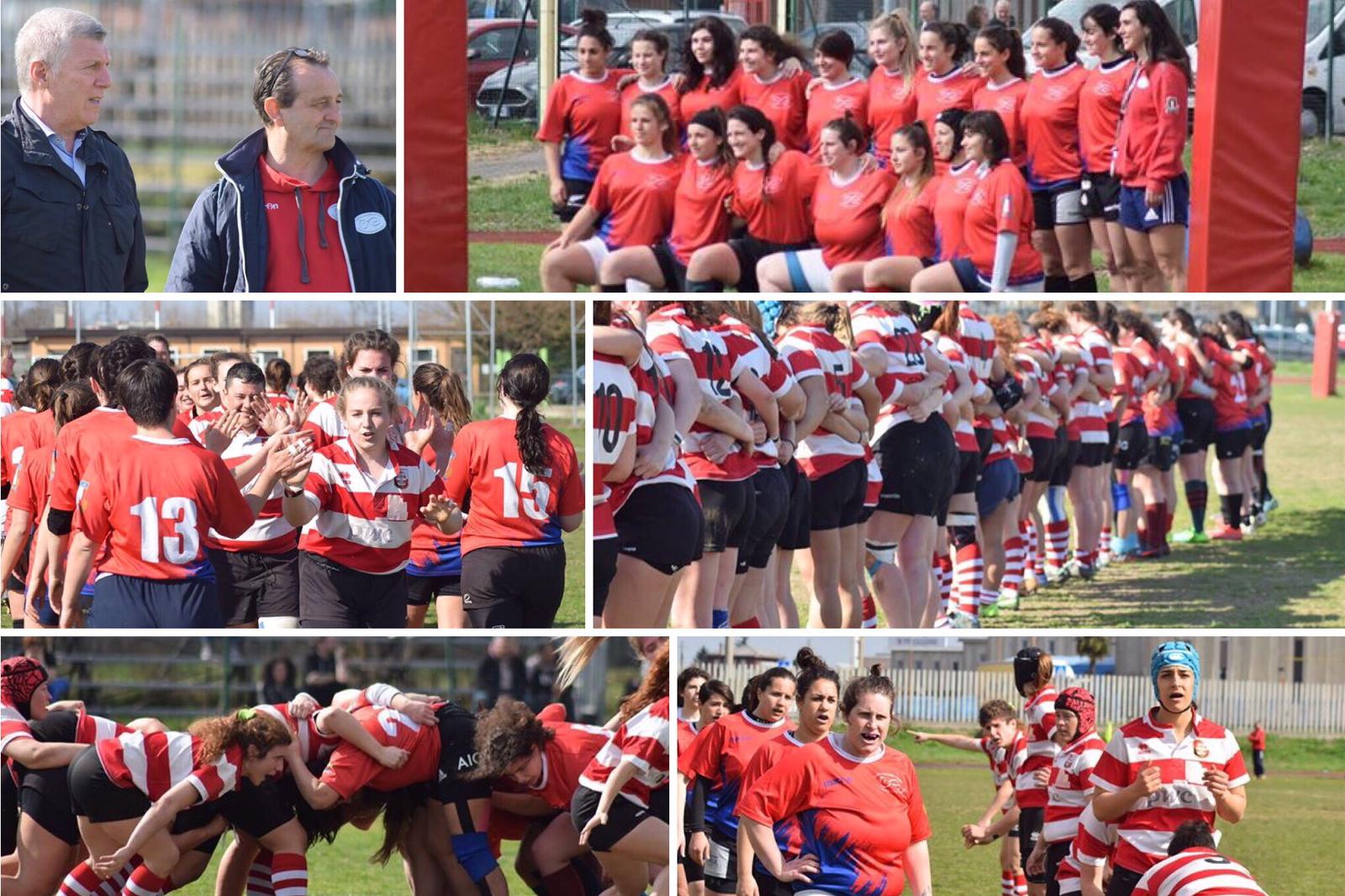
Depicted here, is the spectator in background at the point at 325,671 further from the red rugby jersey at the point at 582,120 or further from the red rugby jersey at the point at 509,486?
the red rugby jersey at the point at 582,120

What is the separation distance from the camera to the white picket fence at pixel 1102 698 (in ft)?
21.9

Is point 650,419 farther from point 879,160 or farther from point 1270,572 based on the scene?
point 1270,572

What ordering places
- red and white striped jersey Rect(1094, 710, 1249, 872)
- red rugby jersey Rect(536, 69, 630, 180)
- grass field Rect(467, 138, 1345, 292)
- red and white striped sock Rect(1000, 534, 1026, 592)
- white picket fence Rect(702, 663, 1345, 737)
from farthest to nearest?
red and white striped sock Rect(1000, 534, 1026, 592)
red rugby jersey Rect(536, 69, 630, 180)
grass field Rect(467, 138, 1345, 292)
white picket fence Rect(702, 663, 1345, 737)
red and white striped jersey Rect(1094, 710, 1249, 872)

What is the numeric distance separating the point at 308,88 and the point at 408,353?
0.95 m

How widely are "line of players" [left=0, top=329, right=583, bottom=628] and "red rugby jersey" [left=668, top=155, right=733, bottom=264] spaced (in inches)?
45.7

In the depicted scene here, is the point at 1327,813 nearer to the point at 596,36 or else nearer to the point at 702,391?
the point at 702,391

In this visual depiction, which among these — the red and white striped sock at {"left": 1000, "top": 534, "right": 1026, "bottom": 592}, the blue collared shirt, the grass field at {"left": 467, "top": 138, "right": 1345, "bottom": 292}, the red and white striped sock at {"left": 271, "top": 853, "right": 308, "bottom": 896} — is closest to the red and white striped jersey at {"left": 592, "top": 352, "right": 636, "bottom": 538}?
the grass field at {"left": 467, "top": 138, "right": 1345, "bottom": 292}

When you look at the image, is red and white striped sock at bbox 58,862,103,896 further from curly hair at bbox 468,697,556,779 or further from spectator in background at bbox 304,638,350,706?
curly hair at bbox 468,697,556,779

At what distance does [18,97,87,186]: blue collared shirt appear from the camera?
6.75m

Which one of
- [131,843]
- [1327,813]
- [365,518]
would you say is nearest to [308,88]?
[365,518]

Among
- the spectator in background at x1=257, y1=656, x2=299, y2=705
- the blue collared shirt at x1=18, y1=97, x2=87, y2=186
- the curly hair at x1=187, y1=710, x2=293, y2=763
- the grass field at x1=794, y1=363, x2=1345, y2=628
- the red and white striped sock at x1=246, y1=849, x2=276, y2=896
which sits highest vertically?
the blue collared shirt at x1=18, y1=97, x2=87, y2=186

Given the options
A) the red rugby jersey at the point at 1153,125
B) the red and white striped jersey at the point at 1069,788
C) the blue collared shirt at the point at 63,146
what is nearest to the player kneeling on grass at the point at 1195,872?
the red and white striped jersey at the point at 1069,788

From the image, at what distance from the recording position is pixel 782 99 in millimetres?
7578

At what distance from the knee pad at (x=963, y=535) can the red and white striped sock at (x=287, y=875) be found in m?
2.63
